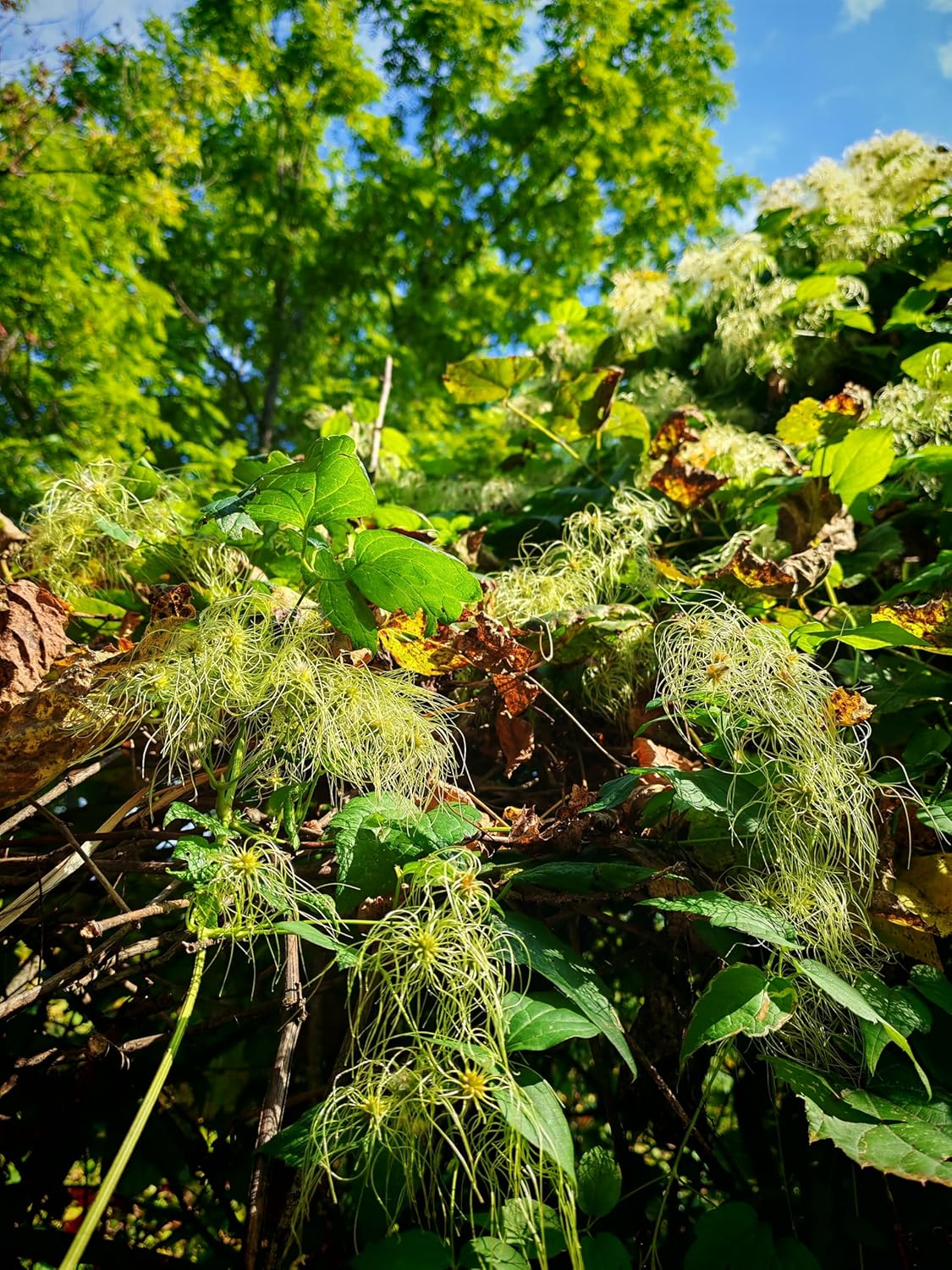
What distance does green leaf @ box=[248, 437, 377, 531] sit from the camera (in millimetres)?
796

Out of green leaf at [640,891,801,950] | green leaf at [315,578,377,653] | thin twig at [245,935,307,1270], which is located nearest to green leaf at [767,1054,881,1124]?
green leaf at [640,891,801,950]

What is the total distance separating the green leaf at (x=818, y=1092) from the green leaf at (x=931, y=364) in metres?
1.21

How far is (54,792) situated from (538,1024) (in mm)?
599

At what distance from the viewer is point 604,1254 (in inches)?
26.5

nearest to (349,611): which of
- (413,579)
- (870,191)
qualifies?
(413,579)

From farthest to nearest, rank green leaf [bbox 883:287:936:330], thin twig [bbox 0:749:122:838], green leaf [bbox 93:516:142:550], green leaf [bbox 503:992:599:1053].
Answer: green leaf [bbox 883:287:936:330], green leaf [bbox 93:516:142:550], thin twig [bbox 0:749:122:838], green leaf [bbox 503:992:599:1053]

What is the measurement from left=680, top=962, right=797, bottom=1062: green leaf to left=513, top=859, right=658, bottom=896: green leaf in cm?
11

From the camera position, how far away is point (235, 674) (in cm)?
79

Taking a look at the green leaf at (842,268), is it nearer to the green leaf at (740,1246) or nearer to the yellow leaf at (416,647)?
the yellow leaf at (416,647)

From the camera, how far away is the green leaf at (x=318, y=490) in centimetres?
80

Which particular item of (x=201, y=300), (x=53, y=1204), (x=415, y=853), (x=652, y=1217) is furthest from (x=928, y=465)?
(x=201, y=300)

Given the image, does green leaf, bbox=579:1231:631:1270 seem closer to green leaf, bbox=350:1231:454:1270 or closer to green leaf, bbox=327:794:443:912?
green leaf, bbox=350:1231:454:1270

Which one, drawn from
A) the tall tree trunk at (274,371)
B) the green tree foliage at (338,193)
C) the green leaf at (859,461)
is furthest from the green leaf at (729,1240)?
the tall tree trunk at (274,371)

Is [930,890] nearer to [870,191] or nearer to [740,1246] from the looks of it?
[740,1246]
